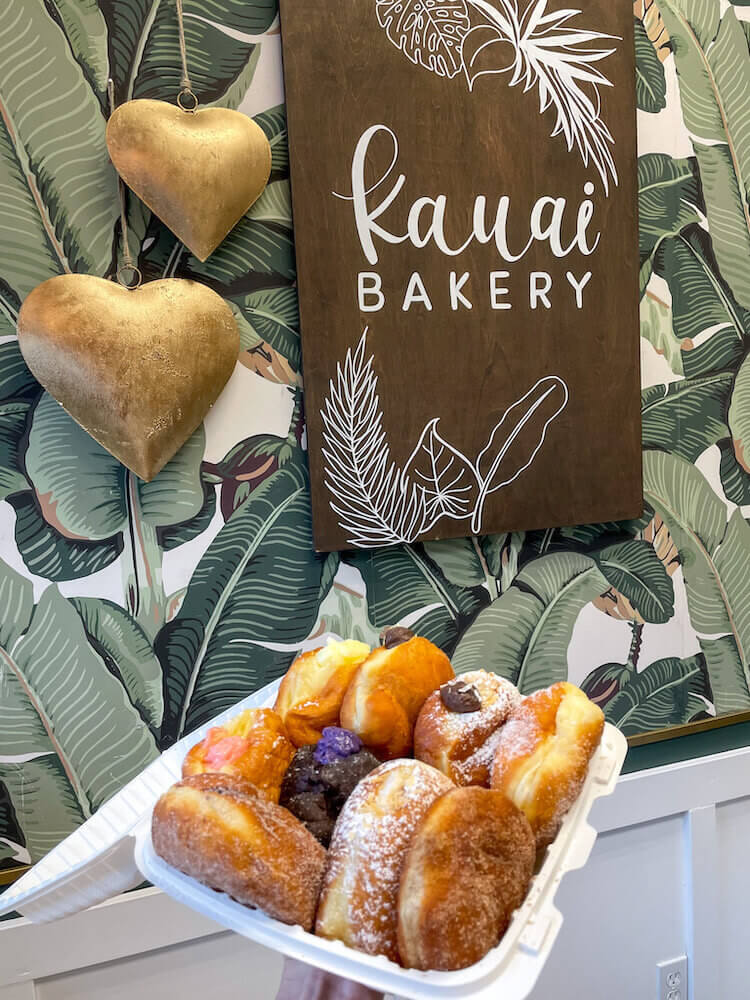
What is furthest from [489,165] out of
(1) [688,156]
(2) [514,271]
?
(1) [688,156]

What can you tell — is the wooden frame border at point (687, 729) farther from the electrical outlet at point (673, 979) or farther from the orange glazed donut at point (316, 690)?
the orange glazed donut at point (316, 690)

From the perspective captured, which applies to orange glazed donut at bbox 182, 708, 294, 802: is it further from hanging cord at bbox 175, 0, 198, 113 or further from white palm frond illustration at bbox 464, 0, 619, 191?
white palm frond illustration at bbox 464, 0, 619, 191

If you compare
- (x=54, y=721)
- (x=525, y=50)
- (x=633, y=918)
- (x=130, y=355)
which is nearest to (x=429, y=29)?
(x=525, y=50)

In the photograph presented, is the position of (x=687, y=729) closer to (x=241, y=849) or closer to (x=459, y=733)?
(x=459, y=733)

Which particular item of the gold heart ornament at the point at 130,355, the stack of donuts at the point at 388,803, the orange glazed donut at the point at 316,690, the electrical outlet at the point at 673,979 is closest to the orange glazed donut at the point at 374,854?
the stack of donuts at the point at 388,803

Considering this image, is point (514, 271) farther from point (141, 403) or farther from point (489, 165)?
point (141, 403)

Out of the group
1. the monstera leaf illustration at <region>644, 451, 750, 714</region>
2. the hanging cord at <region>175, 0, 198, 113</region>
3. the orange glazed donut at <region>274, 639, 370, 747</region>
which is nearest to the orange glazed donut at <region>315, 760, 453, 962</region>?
the orange glazed donut at <region>274, 639, 370, 747</region>
